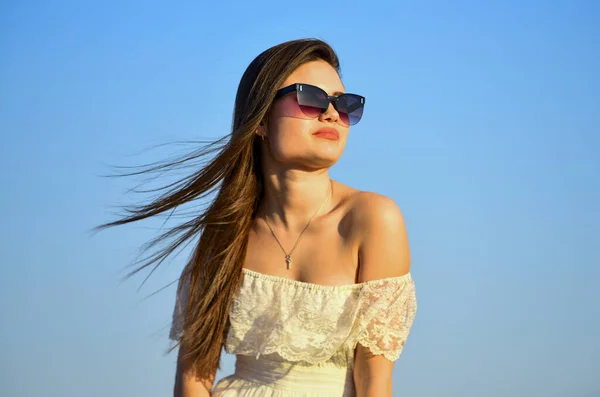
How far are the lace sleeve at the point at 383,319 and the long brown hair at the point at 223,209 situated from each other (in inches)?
29.8

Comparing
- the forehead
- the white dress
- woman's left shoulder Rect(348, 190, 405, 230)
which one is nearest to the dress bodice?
the white dress

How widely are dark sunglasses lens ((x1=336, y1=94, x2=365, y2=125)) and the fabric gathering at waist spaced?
1311 mm

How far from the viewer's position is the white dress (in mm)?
4676

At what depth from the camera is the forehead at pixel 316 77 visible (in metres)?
4.89

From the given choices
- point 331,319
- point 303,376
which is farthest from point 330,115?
point 303,376

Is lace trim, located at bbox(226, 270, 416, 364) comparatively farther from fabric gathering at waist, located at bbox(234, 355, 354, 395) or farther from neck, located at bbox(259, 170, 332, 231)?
neck, located at bbox(259, 170, 332, 231)

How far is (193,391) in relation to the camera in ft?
16.7

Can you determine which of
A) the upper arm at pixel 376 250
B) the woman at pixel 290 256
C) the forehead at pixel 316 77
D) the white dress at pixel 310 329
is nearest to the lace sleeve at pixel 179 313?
the woman at pixel 290 256

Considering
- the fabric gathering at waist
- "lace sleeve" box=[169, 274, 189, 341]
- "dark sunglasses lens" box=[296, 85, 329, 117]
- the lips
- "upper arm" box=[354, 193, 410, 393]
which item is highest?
"dark sunglasses lens" box=[296, 85, 329, 117]

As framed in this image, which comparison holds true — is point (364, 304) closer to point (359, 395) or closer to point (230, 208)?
point (359, 395)

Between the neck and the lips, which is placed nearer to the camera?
the lips

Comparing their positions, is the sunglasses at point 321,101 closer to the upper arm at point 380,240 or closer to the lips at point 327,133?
the lips at point 327,133

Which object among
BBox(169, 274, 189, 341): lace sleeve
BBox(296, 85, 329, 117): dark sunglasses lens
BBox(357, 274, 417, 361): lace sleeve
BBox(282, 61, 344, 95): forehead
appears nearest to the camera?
BBox(357, 274, 417, 361): lace sleeve

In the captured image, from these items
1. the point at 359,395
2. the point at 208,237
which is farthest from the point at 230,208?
the point at 359,395
